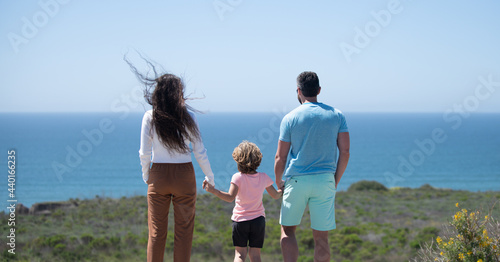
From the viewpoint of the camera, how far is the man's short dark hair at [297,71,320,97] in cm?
360

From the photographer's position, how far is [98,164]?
8350cm

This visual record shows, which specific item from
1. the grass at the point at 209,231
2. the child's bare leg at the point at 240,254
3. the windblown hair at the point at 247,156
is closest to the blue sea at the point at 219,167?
the grass at the point at 209,231

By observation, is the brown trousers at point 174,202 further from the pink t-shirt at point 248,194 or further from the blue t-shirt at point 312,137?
the blue t-shirt at point 312,137

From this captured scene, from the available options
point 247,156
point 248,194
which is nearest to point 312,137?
point 247,156

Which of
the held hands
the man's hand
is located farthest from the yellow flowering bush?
the held hands

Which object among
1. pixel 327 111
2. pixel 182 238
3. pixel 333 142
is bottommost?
pixel 182 238

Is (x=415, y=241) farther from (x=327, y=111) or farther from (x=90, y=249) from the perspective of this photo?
(x=327, y=111)

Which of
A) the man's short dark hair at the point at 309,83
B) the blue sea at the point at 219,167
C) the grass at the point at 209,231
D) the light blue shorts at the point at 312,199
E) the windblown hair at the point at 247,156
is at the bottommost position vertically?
the blue sea at the point at 219,167

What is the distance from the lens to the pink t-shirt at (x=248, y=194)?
370 cm

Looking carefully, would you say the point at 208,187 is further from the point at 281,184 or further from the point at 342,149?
the point at 342,149

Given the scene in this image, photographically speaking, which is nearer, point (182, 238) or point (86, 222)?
point (182, 238)

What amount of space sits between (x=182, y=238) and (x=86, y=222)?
575 inches

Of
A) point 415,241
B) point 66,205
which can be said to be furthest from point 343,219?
point 66,205

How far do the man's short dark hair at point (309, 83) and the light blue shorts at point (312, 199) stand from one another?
2.38ft
